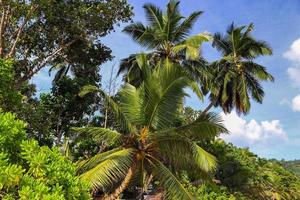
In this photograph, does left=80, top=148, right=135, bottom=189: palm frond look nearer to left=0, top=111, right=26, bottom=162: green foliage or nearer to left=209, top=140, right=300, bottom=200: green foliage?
left=0, top=111, right=26, bottom=162: green foliage

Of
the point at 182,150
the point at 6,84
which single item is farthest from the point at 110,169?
the point at 6,84

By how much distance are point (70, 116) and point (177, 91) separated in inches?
331

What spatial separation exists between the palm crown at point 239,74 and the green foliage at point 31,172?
920 inches

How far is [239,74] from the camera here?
32.0 metres

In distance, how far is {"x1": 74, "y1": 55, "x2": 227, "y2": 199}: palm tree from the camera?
1633cm

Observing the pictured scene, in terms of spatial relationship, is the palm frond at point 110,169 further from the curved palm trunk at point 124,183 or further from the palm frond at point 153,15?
the palm frond at point 153,15

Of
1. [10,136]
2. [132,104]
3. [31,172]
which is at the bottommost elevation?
[31,172]

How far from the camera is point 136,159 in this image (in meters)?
16.7

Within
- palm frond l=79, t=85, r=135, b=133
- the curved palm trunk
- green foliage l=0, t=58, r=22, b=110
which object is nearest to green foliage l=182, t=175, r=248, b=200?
palm frond l=79, t=85, r=135, b=133

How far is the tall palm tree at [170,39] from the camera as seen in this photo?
2755 centimetres

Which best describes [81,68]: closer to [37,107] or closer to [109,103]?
[37,107]

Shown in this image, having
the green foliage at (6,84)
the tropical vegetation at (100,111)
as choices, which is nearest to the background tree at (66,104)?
the tropical vegetation at (100,111)

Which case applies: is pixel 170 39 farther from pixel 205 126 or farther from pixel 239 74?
pixel 205 126

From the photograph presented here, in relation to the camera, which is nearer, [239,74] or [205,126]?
[205,126]
